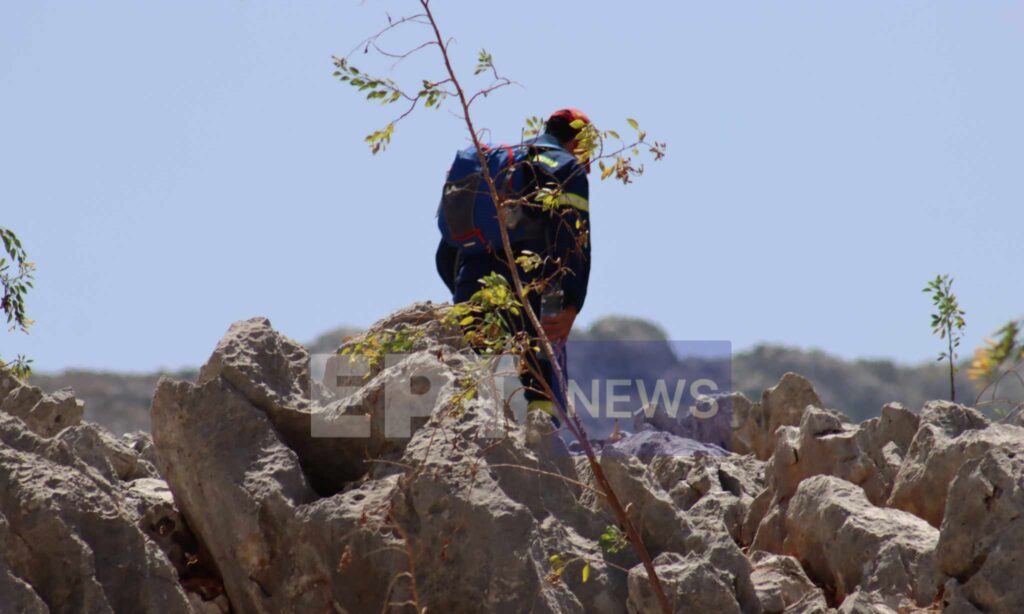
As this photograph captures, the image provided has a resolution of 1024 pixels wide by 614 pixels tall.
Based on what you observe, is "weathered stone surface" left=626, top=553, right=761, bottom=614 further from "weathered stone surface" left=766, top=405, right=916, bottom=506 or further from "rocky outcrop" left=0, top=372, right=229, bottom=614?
"weathered stone surface" left=766, top=405, right=916, bottom=506

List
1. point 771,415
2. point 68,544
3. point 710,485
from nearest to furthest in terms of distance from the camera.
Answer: point 68,544, point 710,485, point 771,415

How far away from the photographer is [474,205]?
8891 mm

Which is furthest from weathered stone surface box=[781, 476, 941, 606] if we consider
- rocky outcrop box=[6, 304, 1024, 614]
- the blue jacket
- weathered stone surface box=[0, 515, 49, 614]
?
weathered stone surface box=[0, 515, 49, 614]

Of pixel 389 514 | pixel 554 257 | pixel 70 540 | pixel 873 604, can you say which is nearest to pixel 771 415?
pixel 554 257

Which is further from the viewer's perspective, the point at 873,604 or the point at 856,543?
the point at 856,543

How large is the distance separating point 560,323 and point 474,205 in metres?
Result: 0.76

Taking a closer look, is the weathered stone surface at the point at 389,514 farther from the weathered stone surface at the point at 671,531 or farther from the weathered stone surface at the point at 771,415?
the weathered stone surface at the point at 771,415

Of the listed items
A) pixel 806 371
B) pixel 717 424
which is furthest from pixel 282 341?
pixel 806 371

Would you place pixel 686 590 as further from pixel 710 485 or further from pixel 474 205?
pixel 474 205

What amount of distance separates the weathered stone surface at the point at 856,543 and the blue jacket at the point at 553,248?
1828 mm

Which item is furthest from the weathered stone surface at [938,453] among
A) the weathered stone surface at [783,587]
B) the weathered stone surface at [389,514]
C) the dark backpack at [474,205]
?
the dark backpack at [474,205]

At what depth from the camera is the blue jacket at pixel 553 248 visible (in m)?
8.43

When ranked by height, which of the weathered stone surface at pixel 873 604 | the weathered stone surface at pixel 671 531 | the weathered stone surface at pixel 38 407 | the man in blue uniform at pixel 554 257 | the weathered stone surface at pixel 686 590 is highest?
the man in blue uniform at pixel 554 257

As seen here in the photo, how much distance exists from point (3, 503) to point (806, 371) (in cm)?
5937
